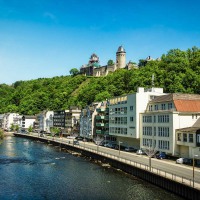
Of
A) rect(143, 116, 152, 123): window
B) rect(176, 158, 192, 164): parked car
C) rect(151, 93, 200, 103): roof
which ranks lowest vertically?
rect(176, 158, 192, 164): parked car

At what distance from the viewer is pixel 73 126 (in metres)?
160

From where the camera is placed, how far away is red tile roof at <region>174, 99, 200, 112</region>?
7344 cm

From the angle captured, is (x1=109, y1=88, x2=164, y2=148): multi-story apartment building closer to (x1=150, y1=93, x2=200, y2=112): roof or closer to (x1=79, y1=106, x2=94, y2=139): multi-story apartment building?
(x1=150, y1=93, x2=200, y2=112): roof

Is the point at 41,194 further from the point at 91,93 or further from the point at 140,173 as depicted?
the point at 91,93

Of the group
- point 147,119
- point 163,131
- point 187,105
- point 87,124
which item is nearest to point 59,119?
point 87,124

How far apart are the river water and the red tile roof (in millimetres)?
20588

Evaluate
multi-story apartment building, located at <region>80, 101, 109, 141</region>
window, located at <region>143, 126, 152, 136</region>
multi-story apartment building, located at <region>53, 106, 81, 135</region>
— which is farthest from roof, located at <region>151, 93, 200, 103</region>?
multi-story apartment building, located at <region>53, 106, 81, 135</region>

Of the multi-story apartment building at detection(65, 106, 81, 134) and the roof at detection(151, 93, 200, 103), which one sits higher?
the roof at detection(151, 93, 200, 103)

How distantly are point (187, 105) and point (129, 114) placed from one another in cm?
2109

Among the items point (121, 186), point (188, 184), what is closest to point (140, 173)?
point (121, 186)

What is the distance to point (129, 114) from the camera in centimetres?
9200

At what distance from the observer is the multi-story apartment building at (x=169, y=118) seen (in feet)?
237

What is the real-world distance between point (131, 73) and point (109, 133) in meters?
78.2

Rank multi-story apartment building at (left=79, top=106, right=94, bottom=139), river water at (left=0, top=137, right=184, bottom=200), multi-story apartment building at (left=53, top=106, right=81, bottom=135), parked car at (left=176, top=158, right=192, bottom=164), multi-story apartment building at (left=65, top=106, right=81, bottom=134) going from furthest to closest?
1. multi-story apartment building at (left=53, top=106, right=81, bottom=135)
2. multi-story apartment building at (left=65, top=106, right=81, bottom=134)
3. multi-story apartment building at (left=79, top=106, right=94, bottom=139)
4. parked car at (left=176, top=158, right=192, bottom=164)
5. river water at (left=0, top=137, right=184, bottom=200)
